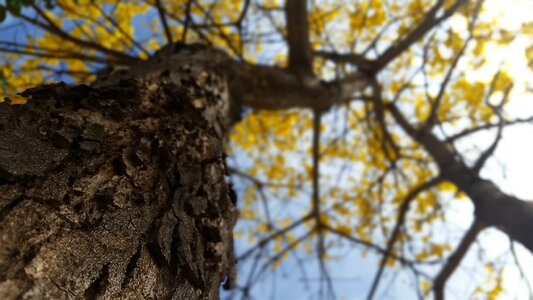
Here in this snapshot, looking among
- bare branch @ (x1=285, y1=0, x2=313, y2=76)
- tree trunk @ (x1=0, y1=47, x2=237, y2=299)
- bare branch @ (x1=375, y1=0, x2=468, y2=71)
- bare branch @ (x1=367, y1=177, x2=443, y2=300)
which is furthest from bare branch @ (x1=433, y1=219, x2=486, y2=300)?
tree trunk @ (x1=0, y1=47, x2=237, y2=299)

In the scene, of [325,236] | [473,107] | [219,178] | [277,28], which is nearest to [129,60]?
[277,28]

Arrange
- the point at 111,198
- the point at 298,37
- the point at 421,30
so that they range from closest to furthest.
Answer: the point at 111,198 < the point at 298,37 < the point at 421,30

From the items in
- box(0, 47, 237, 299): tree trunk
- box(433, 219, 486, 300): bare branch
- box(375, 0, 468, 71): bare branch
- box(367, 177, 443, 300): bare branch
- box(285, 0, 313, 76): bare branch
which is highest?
box(375, 0, 468, 71): bare branch

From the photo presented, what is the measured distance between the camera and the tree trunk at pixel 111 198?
0.72 meters

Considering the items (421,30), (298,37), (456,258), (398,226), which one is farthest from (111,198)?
(398,226)

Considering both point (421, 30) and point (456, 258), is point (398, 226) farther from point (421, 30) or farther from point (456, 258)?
point (421, 30)

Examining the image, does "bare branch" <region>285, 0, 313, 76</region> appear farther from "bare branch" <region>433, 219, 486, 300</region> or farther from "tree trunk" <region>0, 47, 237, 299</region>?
"tree trunk" <region>0, 47, 237, 299</region>

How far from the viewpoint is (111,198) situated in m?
0.92

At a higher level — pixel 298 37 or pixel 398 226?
pixel 298 37

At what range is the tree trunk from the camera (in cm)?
72

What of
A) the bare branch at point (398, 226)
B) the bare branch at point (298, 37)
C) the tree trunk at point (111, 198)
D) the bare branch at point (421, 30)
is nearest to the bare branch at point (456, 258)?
the bare branch at point (398, 226)

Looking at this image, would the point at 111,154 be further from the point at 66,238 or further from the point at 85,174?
the point at 66,238

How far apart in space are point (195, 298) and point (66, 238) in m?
0.33

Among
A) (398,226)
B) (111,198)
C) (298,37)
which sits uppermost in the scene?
(298,37)
